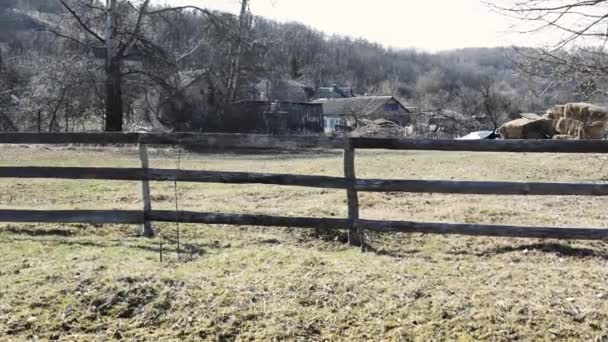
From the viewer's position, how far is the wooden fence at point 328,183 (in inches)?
210

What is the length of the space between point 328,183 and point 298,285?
5.27 feet

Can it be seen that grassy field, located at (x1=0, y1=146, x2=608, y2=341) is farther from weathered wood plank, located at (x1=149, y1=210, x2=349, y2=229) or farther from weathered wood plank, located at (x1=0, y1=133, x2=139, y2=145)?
weathered wood plank, located at (x1=0, y1=133, x2=139, y2=145)

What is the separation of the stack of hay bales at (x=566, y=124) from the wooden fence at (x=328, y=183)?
14.1 metres

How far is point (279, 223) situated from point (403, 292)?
1850mm

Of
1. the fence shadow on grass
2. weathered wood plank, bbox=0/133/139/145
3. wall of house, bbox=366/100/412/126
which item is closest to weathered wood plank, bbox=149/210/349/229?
weathered wood plank, bbox=0/133/139/145

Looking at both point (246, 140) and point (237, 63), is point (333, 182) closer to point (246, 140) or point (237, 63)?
point (246, 140)

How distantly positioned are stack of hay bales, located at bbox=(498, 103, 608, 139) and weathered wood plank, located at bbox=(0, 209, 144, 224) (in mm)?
15765

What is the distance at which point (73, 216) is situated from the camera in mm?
6117

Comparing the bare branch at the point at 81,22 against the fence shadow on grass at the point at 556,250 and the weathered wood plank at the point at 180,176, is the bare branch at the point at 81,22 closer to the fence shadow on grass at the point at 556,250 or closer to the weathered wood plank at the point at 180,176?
the weathered wood plank at the point at 180,176

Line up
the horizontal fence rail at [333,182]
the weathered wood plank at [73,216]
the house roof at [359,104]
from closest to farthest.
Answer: the horizontal fence rail at [333,182], the weathered wood plank at [73,216], the house roof at [359,104]

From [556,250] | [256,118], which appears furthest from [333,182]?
[256,118]

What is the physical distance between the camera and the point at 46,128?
29812 mm

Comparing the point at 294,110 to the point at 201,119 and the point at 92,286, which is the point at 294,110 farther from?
the point at 92,286

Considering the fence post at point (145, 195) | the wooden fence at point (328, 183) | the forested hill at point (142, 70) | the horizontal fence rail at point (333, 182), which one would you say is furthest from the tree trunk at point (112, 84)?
the fence post at point (145, 195)
